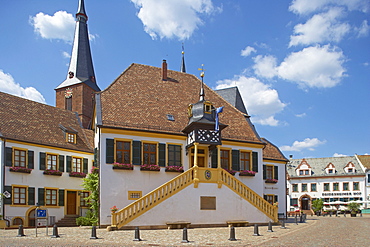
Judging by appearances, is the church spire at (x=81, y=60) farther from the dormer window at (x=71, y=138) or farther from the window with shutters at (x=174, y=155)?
the window with shutters at (x=174, y=155)

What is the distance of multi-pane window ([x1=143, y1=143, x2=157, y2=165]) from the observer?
27.1 metres

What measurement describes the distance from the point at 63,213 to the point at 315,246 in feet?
72.7

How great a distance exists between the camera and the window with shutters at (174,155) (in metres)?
27.8

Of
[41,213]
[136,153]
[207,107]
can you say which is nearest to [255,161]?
[207,107]

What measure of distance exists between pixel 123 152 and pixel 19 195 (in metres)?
8.30

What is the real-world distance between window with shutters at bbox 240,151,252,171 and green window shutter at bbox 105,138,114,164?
9865 millimetres

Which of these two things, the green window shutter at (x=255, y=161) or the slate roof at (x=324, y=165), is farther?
the slate roof at (x=324, y=165)

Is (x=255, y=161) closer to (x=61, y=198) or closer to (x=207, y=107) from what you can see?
(x=207, y=107)

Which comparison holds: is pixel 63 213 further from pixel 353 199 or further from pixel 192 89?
pixel 353 199

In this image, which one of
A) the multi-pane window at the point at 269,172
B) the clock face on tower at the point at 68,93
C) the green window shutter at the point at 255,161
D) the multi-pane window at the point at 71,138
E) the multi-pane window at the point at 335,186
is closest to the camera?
the green window shutter at the point at 255,161

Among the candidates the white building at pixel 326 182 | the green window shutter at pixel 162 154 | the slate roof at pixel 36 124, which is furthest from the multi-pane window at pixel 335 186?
the green window shutter at pixel 162 154

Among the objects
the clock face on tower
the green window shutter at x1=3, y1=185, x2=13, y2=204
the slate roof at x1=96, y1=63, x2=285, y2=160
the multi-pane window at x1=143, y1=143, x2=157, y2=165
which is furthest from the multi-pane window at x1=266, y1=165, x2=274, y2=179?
the clock face on tower

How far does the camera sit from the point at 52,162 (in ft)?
104

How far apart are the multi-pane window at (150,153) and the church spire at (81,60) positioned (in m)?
33.1
